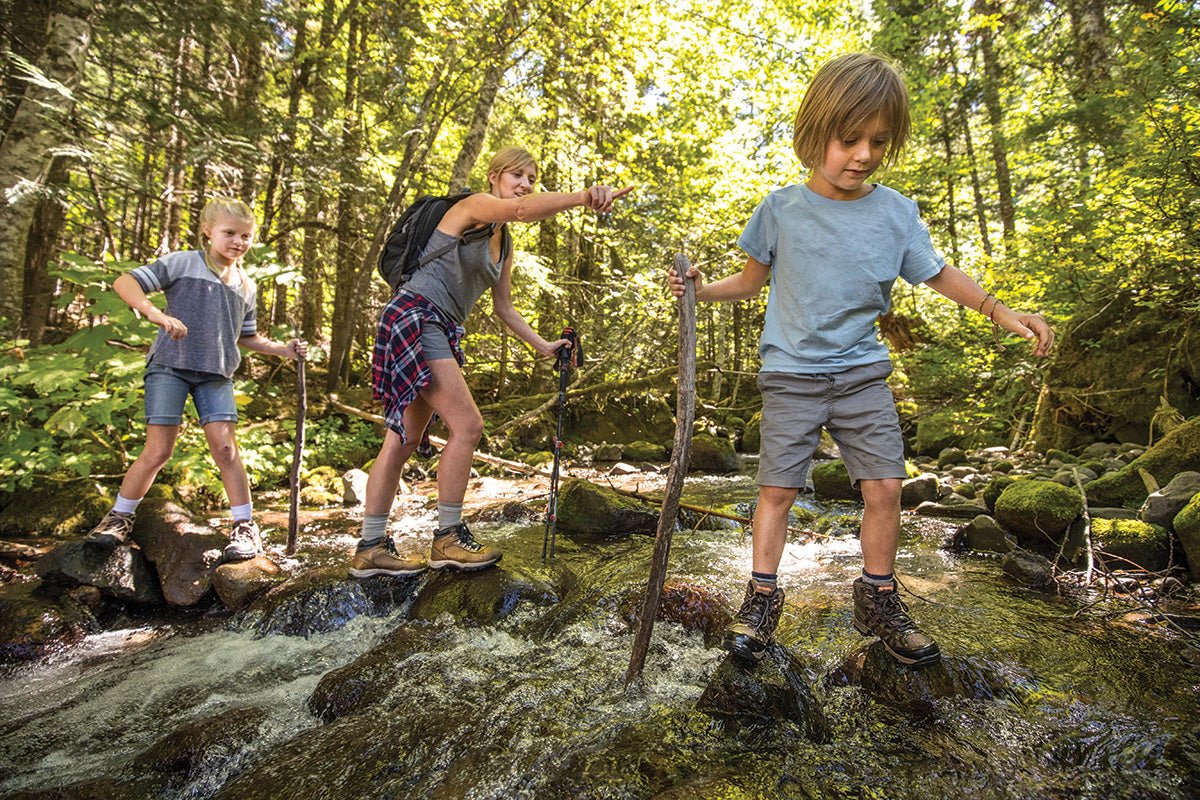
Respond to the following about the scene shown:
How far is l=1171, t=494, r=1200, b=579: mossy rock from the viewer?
372 cm

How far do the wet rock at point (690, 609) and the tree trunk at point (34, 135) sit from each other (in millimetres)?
7061

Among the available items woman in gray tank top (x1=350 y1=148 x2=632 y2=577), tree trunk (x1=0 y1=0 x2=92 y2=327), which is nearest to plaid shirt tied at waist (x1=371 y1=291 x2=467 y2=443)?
woman in gray tank top (x1=350 y1=148 x2=632 y2=577)

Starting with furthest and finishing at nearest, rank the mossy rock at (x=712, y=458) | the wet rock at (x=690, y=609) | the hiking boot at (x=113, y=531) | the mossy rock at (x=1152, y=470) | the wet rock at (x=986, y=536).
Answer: the mossy rock at (x=712, y=458)
the mossy rock at (x=1152, y=470)
the wet rock at (x=986, y=536)
the hiking boot at (x=113, y=531)
the wet rock at (x=690, y=609)

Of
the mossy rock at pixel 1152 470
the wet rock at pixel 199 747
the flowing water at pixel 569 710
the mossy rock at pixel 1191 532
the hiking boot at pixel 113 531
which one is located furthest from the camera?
the mossy rock at pixel 1152 470

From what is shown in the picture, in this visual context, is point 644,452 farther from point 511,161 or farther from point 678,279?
point 678,279

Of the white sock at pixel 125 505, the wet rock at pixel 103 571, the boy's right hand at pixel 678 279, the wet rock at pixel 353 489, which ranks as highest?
the boy's right hand at pixel 678 279

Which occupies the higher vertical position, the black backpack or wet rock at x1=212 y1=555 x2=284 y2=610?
the black backpack

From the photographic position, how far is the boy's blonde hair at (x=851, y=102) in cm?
233

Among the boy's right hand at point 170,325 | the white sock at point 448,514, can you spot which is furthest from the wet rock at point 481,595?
the boy's right hand at point 170,325

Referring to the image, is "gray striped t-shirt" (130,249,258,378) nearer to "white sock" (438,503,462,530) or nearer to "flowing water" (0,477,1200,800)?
"flowing water" (0,477,1200,800)

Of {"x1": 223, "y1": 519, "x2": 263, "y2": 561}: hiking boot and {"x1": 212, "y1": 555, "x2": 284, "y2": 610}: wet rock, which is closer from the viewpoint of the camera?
{"x1": 212, "y1": 555, "x2": 284, "y2": 610}: wet rock

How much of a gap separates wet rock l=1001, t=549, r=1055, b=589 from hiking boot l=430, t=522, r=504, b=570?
3546 mm

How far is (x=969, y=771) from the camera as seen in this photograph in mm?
1941

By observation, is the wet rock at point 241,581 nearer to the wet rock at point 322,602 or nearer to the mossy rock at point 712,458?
the wet rock at point 322,602
